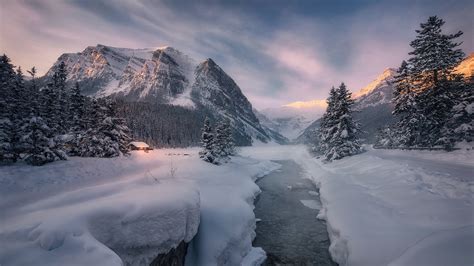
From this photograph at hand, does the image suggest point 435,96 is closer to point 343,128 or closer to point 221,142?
point 343,128

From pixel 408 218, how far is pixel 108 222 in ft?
44.6

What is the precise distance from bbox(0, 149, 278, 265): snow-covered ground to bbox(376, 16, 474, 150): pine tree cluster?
2211 centimetres

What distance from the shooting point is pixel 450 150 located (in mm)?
23406

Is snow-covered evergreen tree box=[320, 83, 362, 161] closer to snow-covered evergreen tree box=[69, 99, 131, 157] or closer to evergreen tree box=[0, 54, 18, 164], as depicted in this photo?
snow-covered evergreen tree box=[69, 99, 131, 157]

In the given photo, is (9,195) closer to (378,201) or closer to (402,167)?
(378,201)

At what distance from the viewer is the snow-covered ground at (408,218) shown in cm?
873

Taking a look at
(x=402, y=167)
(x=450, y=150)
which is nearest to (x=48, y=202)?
(x=402, y=167)

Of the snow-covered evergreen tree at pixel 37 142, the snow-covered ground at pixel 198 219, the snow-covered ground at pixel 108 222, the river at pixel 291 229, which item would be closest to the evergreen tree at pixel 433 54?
the snow-covered ground at pixel 198 219

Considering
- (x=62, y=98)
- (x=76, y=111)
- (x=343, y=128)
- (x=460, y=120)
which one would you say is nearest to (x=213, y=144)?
(x=76, y=111)

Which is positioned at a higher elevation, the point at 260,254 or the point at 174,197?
the point at 174,197

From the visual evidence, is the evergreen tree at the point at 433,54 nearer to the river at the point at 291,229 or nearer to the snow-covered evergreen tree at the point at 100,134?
the river at the point at 291,229

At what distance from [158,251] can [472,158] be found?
80.8 feet

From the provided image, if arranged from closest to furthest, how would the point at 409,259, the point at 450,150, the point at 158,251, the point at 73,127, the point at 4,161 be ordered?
the point at 409,259, the point at 158,251, the point at 4,161, the point at 450,150, the point at 73,127

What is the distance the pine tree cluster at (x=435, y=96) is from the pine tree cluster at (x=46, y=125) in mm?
35554
